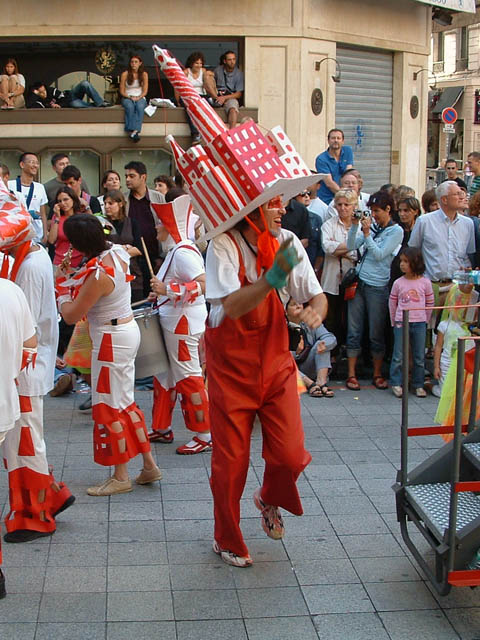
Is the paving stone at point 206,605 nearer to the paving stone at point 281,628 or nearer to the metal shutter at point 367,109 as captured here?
the paving stone at point 281,628

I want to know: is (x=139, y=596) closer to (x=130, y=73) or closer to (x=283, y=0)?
(x=130, y=73)

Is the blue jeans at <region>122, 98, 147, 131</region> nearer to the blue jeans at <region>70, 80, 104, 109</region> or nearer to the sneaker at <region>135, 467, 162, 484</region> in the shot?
the blue jeans at <region>70, 80, 104, 109</region>

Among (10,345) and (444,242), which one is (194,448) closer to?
(10,345)

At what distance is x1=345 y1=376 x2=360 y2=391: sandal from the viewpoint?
8758 mm

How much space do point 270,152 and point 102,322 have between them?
1.70m

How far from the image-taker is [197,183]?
4.60 m

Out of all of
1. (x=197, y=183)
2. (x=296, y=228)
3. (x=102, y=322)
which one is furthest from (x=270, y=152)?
(x=296, y=228)

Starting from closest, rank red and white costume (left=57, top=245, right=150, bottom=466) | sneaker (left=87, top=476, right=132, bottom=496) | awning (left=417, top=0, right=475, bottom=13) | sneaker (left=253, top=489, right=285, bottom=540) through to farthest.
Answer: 1. sneaker (left=253, top=489, right=285, bottom=540)
2. red and white costume (left=57, top=245, right=150, bottom=466)
3. sneaker (left=87, top=476, right=132, bottom=496)
4. awning (left=417, top=0, right=475, bottom=13)

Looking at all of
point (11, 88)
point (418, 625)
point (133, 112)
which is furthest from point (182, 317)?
point (11, 88)

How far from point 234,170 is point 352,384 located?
15.3 feet

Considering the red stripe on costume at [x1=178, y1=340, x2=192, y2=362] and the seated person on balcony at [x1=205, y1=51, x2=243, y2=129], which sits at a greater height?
the seated person on balcony at [x1=205, y1=51, x2=243, y2=129]

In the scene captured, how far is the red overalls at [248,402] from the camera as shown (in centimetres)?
459

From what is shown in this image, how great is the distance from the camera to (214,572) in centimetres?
474

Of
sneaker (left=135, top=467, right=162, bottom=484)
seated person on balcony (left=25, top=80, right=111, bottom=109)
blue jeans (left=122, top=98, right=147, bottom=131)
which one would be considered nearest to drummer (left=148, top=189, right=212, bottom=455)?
sneaker (left=135, top=467, right=162, bottom=484)
